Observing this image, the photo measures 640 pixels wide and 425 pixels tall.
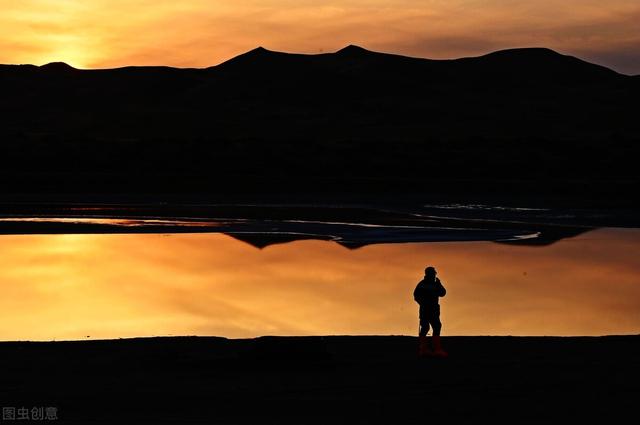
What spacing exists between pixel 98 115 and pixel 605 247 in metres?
148

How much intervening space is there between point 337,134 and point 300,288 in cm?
11706

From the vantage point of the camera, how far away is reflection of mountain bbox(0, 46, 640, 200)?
71.8 meters

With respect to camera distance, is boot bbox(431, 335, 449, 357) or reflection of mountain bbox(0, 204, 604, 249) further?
reflection of mountain bbox(0, 204, 604, 249)

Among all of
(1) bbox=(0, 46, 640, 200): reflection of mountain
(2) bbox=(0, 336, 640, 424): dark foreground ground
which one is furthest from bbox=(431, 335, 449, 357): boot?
(1) bbox=(0, 46, 640, 200): reflection of mountain

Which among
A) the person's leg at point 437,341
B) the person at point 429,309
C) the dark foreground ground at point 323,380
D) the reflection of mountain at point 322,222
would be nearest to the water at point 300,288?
the dark foreground ground at point 323,380

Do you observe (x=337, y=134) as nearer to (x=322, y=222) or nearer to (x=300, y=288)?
(x=322, y=222)

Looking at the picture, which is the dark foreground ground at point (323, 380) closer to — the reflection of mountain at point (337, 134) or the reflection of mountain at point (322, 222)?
the reflection of mountain at point (322, 222)

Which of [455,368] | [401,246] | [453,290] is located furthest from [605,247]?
[455,368]

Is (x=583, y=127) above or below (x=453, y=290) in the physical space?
above

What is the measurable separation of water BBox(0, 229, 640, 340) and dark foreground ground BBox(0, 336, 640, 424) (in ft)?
7.97

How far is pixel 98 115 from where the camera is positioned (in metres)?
176

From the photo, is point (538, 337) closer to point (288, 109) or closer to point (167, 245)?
point (167, 245)

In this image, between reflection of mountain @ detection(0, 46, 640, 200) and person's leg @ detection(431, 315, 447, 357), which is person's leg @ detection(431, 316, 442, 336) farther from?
reflection of mountain @ detection(0, 46, 640, 200)

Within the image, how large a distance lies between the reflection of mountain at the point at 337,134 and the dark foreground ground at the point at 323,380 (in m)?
45.4
